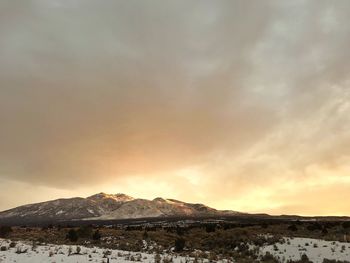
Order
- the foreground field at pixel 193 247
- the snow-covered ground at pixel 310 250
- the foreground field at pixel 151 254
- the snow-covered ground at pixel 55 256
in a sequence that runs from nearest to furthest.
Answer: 1. the snow-covered ground at pixel 55 256
2. the foreground field at pixel 151 254
3. the foreground field at pixel 193 247
4. the snow-covered ground at pixel 310 250

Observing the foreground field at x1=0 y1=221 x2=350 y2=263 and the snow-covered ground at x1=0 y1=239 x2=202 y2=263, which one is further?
the foreground field at x1=0 y1=221 x2=350 y2=263

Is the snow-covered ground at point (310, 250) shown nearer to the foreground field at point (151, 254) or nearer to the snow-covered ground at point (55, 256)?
the foreground field at point (151, 254)

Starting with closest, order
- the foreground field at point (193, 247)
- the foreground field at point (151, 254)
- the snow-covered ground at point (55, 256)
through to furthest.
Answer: the snow-covered ground at point (55, 256) < the foreground field at point (151, 254) < the foreground field at point (193, 247)

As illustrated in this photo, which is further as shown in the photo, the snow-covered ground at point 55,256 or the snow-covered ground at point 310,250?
the snow-covered ground at point 310,250

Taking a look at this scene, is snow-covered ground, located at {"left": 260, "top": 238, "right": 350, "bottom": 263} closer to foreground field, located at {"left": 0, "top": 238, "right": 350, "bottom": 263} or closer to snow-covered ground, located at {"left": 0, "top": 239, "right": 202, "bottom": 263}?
foreground field, located at {"left": 0, "top": 238, "right": 350, "bottom": 263}

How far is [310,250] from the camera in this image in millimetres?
35000

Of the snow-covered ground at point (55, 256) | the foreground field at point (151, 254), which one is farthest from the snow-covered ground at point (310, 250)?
the snow-covered ground at point (55, 256)

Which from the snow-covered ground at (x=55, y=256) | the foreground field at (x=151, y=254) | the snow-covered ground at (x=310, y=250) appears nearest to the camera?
the snow-covered ground at (x=55, y=256)

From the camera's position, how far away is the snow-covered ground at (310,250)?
3306cm

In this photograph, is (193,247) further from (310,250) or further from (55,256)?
(55,256)

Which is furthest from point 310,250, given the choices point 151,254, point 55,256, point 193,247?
point 55,256

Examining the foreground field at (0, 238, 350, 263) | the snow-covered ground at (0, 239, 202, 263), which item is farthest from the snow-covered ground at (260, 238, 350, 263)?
the snow-covered ground at (0, 239, 202, 263)

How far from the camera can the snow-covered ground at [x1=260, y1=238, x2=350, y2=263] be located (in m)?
33.1

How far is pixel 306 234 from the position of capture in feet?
149
